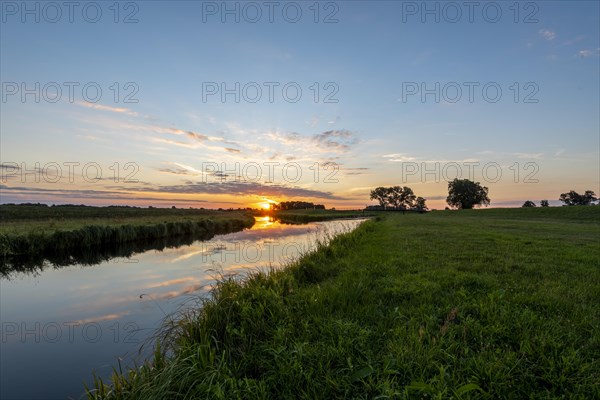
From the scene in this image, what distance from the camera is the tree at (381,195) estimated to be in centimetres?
14443

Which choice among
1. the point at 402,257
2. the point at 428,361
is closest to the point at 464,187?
the point at 402,257

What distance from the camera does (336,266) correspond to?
10125 millimetres

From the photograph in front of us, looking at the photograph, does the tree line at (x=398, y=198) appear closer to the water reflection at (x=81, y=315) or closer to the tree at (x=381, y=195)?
the tree at (x=381, y=195)

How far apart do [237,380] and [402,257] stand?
7.94m

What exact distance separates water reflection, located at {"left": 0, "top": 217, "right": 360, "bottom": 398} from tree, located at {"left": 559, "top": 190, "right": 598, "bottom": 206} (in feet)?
422

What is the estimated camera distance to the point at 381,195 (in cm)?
14588

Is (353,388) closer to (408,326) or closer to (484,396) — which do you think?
(484,396)

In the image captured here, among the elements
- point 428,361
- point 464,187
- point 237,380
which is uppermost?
point 464,187

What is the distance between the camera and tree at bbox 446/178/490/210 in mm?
101250

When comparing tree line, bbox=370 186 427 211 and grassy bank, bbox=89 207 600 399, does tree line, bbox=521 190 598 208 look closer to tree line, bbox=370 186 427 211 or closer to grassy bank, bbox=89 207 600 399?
tree line, bbox=370 186 427 211

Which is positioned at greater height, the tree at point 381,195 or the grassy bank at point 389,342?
the tree at point 381,195

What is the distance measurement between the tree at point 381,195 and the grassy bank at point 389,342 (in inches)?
5553

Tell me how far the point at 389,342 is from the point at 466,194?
367 feet

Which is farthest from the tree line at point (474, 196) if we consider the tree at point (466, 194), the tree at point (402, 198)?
the tree at point (402, 198)
